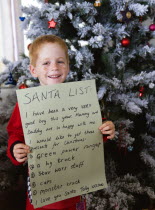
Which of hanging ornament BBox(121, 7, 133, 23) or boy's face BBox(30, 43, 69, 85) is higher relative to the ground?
hanging ornament BBox(121, 7, 133, 23)

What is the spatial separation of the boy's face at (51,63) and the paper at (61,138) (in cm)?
12

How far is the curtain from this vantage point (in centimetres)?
171

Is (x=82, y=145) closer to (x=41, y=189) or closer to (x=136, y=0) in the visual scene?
(x=41, y=189)

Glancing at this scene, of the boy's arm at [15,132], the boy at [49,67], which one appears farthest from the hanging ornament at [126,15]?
the boy's arm at [15,132]

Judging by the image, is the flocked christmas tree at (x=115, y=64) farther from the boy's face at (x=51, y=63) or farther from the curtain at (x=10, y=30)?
the curtain at (x=10, y=30)

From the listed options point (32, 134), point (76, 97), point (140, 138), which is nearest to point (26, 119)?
point (32, 134)

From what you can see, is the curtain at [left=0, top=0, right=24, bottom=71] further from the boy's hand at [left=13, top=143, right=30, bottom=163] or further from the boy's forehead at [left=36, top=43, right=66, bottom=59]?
the boy's hand at [left=13, top=143, right=30, bottom=163]

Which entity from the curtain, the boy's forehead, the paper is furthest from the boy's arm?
the curtain

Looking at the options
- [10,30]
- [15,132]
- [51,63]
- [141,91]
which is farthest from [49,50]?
[10,30]

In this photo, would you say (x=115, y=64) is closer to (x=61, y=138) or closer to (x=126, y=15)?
(x=126, y=15)

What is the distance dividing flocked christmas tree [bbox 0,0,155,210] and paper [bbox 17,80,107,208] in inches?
16.2

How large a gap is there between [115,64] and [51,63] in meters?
0.53

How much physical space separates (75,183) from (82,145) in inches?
4.8

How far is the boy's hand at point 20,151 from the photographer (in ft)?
2.05
